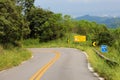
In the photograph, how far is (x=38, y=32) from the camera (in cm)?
8681

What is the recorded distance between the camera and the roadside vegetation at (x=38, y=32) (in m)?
38.0

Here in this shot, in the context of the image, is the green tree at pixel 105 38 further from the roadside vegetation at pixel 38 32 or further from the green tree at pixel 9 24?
the green tree at pixel 9 24

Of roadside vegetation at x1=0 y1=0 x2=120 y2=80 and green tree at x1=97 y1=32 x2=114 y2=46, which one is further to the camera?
green tree at x1=97 y1=32 x2=114 y2=46

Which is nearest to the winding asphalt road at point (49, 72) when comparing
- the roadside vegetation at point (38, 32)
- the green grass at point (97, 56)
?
the green grass at point (97, 56)

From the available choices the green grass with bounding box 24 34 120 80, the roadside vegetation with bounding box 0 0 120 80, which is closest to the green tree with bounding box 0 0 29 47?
the roadside vegetation with bounding box 0 0 120 80

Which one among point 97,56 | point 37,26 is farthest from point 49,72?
point 37,26

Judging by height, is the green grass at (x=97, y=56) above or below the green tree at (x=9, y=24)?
below

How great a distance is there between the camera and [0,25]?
3759 cm

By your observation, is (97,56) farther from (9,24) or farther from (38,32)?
(38,32)

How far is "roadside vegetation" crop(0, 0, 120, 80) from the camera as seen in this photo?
38.0 metres

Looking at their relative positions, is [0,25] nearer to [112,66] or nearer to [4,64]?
[4,64]

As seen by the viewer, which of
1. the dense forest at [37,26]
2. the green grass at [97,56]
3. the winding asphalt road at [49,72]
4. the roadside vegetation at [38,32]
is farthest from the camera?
the dense forest at [37,26]

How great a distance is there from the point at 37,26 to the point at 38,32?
5.37ft

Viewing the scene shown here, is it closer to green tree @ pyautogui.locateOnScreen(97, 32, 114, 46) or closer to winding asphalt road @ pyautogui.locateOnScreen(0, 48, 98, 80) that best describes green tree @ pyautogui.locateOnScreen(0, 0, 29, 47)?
winding asphalt road @ pyautogui.locateOnScreen(0, 48, 98, 80)
